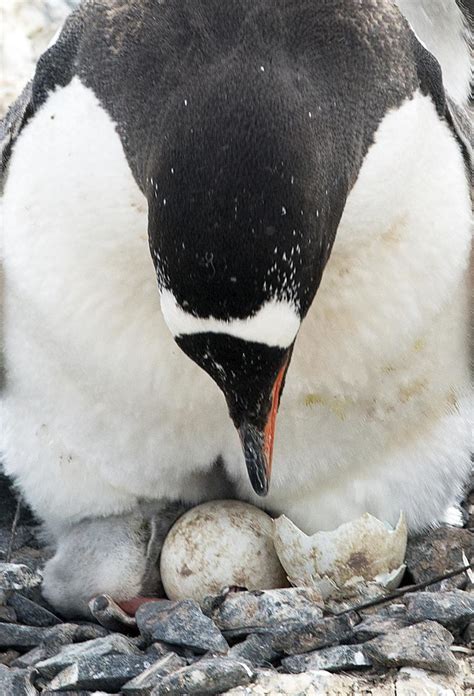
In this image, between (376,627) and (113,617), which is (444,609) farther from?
(113,617)

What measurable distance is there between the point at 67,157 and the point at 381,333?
865mm

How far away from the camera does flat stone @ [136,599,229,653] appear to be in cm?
318

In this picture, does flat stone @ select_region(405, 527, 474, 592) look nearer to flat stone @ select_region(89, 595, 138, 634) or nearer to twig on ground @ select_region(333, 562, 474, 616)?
twig on ground @ select_region(333, 562, 474, 616)

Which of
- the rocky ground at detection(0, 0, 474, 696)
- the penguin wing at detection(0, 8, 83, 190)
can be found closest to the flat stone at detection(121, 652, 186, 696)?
the rocky ground at detection(0, 0, 474, 696)

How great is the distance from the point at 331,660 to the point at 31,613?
0.90m

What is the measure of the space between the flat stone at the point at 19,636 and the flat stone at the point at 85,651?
0.15 metres

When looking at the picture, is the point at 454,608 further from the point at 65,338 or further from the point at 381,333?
the point at 65,338

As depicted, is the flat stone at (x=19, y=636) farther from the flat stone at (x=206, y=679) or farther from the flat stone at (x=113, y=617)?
the flat stone at (x=206, y=679)

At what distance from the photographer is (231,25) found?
2967mm

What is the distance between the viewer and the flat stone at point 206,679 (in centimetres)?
293

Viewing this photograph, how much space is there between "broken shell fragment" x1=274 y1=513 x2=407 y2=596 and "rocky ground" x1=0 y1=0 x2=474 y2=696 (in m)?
0.13

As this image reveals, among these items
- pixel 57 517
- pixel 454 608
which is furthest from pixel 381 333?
pixel 57 517

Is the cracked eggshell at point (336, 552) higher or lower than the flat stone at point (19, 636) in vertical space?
higher

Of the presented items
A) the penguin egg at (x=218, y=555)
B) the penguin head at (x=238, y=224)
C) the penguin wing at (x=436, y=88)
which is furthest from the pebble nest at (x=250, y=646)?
the penguin wing at (x=436, y=88)
